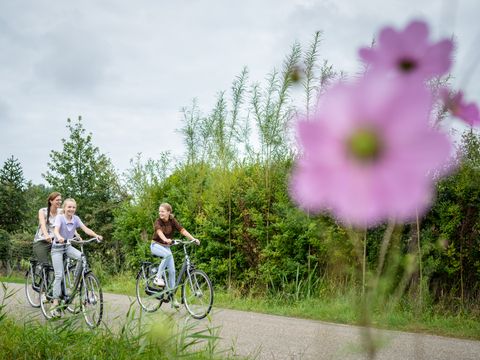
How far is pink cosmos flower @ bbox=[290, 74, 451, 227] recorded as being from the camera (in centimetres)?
32

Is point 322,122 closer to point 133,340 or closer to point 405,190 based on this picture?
point 405,190

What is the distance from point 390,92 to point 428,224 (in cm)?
877

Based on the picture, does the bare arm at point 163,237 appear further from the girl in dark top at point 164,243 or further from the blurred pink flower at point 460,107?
the blurred pink flower at point 460,107

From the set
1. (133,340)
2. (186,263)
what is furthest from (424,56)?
(186,263)

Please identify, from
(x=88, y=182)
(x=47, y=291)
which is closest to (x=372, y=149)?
(x=47, y=291)

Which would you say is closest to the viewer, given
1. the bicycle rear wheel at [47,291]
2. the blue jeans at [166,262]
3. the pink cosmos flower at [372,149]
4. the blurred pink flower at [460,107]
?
the pink cosmos flower at [372,149]

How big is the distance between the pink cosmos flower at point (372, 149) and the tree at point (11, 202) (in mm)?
40852

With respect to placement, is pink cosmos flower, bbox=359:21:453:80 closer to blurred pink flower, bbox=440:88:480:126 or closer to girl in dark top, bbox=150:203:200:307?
blurred pink flower, bbox=440:88:480:126

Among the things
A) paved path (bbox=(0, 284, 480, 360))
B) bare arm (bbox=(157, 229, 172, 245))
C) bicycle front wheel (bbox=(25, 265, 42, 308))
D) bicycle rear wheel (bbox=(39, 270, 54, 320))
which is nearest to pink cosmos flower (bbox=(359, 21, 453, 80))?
A: paved path (bbox=(0, 284, 480, 360))

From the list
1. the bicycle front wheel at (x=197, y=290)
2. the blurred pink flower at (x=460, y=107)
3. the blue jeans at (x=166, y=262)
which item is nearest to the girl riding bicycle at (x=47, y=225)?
the blue jeans at (x=166, y=262)

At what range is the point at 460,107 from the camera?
48 centimetres

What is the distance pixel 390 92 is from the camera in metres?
0.33

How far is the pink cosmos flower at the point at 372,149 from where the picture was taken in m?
0.32

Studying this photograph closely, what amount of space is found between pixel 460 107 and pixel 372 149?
0.18 metres
